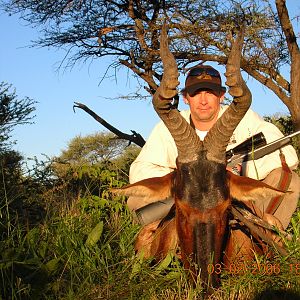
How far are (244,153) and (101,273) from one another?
5.34 ft

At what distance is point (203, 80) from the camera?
17.9 ft

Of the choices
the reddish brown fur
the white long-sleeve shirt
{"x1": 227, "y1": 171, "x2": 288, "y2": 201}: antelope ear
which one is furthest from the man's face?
{"x1": 227, "y1": 171, "x2": 288, "y2": 201}: antelope ear

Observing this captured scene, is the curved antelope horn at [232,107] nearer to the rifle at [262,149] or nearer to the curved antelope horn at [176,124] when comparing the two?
the curved antelope horn at [176,124]

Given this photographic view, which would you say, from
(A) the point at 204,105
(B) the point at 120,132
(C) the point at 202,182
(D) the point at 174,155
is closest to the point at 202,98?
(A) the point at 204,105

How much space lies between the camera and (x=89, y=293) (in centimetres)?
396

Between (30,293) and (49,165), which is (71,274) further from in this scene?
(49,165)

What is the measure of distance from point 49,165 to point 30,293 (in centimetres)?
384

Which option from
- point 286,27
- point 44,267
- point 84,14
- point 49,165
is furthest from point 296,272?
point 84,14

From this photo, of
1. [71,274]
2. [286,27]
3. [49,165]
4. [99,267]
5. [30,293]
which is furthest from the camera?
[286,27]

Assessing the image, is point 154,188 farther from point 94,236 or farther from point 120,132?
point 120,132

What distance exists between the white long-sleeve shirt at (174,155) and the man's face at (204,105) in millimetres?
223

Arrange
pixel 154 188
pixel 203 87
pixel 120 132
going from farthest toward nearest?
pixel 120 132, pixel 203 87, pixel 154 188
